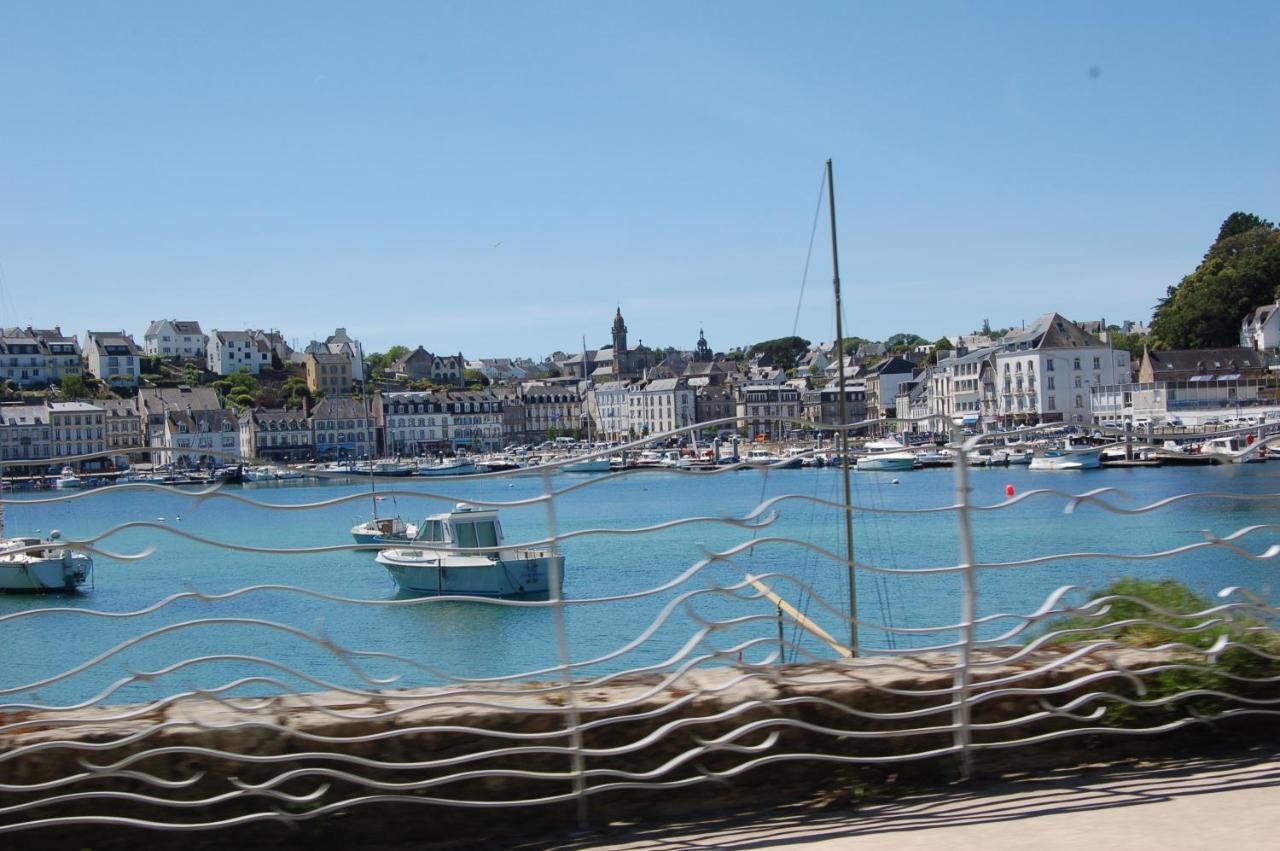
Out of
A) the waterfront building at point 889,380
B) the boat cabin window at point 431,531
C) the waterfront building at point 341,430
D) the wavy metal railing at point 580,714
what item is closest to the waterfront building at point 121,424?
the waterfront building at point 341,430

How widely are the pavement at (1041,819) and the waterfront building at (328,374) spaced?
151m

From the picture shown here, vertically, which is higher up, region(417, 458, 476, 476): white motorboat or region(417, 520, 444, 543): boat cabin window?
region(417, 520, 444, 543): boat cabin window

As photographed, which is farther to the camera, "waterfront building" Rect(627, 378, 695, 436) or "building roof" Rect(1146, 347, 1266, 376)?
"waterfront building" Rect(627, 378, 695, 436)

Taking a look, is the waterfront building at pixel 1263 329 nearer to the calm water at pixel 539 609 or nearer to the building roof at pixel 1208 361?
the building roof at pixel 1208 361

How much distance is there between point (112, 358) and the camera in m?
146

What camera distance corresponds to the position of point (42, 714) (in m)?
3.45

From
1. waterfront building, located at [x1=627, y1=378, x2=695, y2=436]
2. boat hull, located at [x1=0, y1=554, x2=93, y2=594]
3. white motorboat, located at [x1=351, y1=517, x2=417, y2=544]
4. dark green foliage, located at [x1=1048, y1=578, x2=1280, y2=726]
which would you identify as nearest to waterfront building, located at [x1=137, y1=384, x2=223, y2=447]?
waterfront building, located at [x1=627, y1=378, x2=695, y2=436]

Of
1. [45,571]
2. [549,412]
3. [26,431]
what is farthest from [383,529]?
[549,412]

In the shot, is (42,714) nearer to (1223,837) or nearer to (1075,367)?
(1223,837)

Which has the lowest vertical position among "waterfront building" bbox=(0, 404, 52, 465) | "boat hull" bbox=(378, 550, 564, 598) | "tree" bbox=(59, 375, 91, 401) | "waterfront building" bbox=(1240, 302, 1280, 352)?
"boat hull" bbox=(378, 550, 564, 598)

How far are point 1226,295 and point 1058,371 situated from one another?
21566 millimetres

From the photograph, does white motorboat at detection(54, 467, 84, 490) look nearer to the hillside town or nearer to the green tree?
the hillside town

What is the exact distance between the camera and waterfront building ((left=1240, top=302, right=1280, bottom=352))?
316 feet

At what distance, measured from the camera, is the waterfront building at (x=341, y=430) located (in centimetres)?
12175
